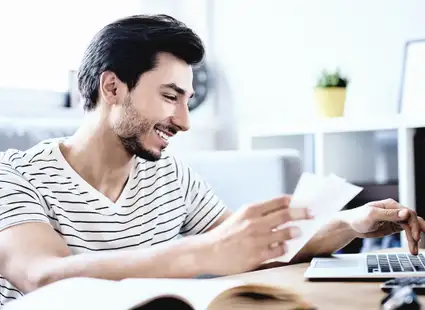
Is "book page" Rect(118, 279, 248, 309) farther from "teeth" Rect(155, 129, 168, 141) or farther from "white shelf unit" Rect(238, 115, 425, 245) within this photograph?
"white shelf unit" Rect(238, 115, 425, 245)

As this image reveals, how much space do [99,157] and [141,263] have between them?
0.55 meters

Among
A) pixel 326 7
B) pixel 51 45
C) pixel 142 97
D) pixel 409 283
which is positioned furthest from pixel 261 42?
→ pixel 409 283

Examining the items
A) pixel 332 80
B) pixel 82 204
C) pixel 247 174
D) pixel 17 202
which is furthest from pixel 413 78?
pixel 17 202

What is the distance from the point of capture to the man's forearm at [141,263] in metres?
0.95

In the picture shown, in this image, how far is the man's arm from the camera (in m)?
0.96

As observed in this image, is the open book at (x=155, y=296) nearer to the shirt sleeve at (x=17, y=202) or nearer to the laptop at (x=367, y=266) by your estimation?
the laptop at (x=367, y=266)

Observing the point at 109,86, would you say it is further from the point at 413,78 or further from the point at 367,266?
the point at 413,78

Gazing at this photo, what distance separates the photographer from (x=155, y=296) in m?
0.65

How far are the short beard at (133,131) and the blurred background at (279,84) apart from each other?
0.41 m

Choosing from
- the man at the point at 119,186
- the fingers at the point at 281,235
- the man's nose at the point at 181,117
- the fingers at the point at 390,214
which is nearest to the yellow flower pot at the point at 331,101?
the man at the point at 119,186

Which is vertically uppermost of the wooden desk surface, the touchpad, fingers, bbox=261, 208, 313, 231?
fingers, bbox=261, 208, 313, 231

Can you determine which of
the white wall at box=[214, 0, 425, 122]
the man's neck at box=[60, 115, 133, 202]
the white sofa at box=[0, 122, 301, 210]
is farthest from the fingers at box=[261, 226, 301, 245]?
the white wall at box=[214, 0, 425, 122]

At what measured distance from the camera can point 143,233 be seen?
1.46 meters

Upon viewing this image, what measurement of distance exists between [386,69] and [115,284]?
2220 millimetres
